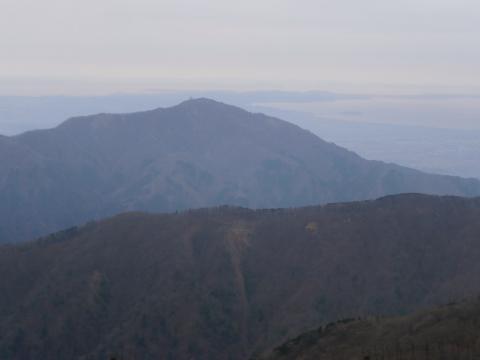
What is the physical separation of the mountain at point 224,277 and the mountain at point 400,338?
17041 millimetres

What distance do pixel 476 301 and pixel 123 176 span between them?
511 ft

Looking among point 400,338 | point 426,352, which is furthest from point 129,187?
point 426,352

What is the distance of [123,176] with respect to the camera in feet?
649

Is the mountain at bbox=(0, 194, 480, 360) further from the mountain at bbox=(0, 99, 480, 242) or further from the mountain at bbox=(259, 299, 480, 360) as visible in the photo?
the mountain at bbox=(0, 99, 480, 242)

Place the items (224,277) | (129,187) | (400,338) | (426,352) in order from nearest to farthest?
(426,352) < (400,338) < (224,277) < (129,187)

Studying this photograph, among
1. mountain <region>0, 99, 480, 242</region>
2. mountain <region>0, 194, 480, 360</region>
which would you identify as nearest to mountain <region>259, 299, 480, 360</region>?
mountain <region>0, 194, 480, 360</region>

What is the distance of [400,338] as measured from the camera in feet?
146

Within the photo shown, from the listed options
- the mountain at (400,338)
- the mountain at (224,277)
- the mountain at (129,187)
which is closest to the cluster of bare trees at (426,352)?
the mountain at (400,338)

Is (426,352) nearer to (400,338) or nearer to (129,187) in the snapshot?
(400,338)

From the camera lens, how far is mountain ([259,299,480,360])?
40.2m

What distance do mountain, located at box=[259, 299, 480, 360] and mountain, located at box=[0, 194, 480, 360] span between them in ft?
55.9

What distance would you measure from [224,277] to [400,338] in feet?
114

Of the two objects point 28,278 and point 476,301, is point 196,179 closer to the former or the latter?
point 28,278

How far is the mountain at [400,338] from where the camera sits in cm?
4022
